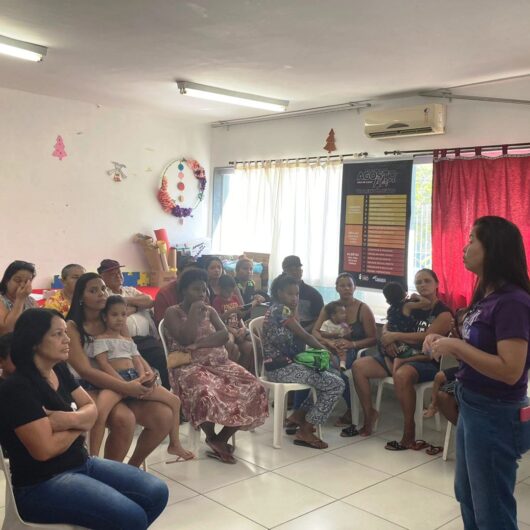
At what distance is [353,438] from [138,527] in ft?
7.81

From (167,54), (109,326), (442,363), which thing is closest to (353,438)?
(442,363)

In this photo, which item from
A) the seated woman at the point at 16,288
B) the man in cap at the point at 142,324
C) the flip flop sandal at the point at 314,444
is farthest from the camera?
the man in cap at the point at 142,324

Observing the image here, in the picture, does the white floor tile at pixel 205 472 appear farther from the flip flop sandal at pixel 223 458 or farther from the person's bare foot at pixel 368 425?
the person's bare foot at pixel 368 425

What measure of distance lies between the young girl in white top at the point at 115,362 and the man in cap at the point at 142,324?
2.63 feet

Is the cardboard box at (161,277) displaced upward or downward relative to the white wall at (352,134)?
downward

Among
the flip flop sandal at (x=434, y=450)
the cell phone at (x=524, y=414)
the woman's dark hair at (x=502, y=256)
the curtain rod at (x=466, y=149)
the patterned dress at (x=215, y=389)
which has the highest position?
the curtain rod at (x=466, y=149)

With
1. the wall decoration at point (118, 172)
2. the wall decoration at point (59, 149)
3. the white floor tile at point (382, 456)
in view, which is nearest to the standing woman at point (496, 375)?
the white floor tile at point (382, 456)

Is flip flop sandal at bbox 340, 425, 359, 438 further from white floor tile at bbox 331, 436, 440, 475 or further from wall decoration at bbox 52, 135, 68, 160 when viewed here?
wall decoration at bbox 52, 135, 68, 160

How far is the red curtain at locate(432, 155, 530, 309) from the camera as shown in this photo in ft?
15.0

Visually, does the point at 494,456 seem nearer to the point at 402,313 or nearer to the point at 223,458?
the point at 223,458

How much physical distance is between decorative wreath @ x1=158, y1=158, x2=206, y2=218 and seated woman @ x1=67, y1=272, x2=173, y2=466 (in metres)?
3.45

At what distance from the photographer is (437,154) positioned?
5004mm

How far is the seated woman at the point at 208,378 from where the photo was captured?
11.7 feet

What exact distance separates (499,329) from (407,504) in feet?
5.03
